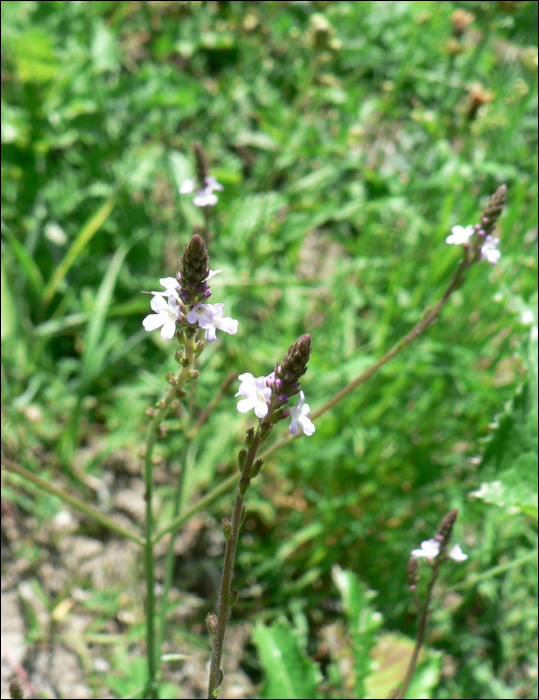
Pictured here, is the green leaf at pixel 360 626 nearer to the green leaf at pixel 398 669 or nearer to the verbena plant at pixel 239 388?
the green leaf at pixel 398 669

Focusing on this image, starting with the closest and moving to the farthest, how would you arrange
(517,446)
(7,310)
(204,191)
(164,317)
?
1. (164,317)
2. (204,191)
3. (517,446)
4. (7,310)

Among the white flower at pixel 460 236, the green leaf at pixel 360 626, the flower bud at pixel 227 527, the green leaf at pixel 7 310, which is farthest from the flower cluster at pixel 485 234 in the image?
the green leaf at pixel 7 310

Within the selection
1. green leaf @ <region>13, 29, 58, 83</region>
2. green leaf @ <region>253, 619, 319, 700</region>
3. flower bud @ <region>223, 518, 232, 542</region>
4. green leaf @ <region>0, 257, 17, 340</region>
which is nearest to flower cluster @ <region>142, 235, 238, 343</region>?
flower bud @ <region>223, 518, 232, 542</region>

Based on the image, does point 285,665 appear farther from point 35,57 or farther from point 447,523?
point 35,57

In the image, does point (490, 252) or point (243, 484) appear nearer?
point (243, 484)

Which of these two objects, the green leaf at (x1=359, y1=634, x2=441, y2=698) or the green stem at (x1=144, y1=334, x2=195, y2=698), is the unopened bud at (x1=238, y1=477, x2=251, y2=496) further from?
the green leaf at (x1=359, y1=634, x2=441, y2=698)

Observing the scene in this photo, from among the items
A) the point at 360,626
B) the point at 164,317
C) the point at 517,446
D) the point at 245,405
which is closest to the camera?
the point at 245,405

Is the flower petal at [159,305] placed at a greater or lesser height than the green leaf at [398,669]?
greater

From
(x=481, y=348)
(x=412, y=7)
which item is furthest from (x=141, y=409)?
(x=412, y=7)

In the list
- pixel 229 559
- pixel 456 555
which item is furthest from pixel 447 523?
pixel 229 559
